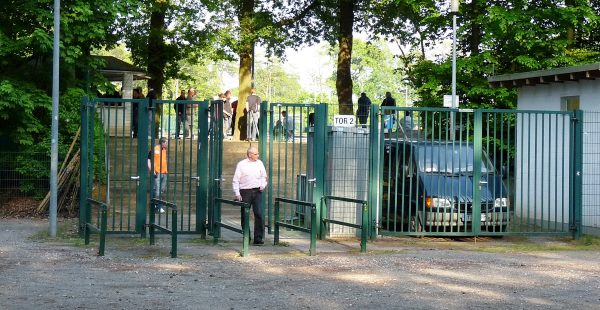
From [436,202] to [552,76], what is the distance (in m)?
4.88

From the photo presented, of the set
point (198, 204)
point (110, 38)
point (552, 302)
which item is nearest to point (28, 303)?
point (552, 302)

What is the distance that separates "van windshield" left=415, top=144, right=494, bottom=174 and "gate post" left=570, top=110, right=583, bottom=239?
1.82m

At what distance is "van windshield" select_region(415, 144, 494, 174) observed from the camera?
1792 centimetres

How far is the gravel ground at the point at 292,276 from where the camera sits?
1098cm

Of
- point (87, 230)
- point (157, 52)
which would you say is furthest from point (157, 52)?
point (87, 230)

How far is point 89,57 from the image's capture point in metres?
24.5

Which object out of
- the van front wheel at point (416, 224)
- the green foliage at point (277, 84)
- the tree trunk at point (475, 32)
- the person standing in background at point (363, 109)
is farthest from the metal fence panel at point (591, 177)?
the green foliage at point (277, 84)

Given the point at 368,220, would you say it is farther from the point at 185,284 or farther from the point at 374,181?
the point at 185,284

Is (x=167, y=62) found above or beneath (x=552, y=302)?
above

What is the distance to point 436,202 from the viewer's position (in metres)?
17.8

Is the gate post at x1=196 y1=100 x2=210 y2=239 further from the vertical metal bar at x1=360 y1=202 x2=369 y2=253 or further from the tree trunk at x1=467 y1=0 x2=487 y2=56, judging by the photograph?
the tree trunk at x1=467 y1=0 x2=487 y2=56

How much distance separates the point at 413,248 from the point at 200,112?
178 inches

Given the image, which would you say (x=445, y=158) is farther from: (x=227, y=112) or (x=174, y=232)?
(x=227, y=112)

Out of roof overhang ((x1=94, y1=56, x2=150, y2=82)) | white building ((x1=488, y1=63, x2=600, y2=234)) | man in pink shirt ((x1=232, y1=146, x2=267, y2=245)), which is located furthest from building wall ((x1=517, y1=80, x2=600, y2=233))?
roof overhang ((x1=94, y1=56, x2=150, y2=82))
